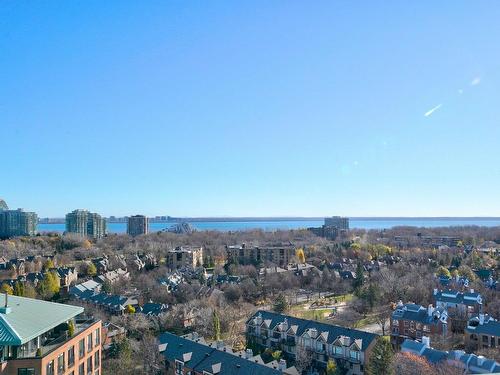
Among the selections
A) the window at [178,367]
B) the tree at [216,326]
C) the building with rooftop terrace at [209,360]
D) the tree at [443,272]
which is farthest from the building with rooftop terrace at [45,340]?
the tree at [443,272]

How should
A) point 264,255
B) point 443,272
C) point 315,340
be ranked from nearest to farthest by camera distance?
point 315,340, point 443,272, point 264,255

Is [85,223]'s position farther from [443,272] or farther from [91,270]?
[443,272]

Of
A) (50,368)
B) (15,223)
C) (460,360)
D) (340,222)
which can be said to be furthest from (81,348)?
(340,222)

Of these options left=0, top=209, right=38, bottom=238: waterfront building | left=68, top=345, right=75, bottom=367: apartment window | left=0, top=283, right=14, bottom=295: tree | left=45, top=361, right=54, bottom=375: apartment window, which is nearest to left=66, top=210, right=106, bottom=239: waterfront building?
left=0, top=209, right=38, bottom=238: waterfront building

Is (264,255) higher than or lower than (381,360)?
higher

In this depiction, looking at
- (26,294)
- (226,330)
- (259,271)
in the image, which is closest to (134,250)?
(259,271)

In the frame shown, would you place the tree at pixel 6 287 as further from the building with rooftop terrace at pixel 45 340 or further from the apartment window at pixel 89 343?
the apartment window at pixel 89 343

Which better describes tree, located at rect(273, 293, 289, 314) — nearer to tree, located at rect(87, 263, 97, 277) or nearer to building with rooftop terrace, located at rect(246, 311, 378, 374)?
building with rooftop terrace, located at rect(246, 311, 378, 374)

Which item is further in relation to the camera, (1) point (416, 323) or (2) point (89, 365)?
(1) point (416, 323)
